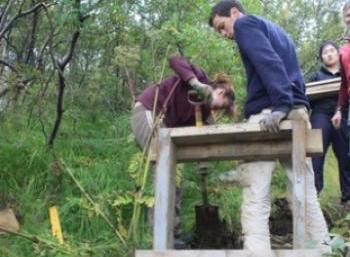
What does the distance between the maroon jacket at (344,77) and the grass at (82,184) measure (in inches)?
44.8

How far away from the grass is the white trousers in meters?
0.82

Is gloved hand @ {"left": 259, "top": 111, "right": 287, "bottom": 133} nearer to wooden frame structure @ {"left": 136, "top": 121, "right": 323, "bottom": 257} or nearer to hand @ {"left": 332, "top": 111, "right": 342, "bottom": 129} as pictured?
wooden frame structure @ {"left": 136, "top": 121, "right": 323, "bottom": 257}

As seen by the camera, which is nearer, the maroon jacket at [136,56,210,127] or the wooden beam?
the wooden beam

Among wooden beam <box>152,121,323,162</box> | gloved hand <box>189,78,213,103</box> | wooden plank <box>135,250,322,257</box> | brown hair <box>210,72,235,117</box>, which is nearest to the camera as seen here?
wooden plank <box>135,250,322,257</box>

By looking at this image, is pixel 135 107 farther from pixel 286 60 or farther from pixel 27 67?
pixel 27 67

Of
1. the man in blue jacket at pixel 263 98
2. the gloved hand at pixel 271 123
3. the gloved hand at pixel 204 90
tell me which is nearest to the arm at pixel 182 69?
the gloved hand at pixel 204 90

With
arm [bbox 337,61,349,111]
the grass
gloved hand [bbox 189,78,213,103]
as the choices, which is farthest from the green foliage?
arm [bbox 337,61,349,111]

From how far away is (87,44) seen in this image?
790cm

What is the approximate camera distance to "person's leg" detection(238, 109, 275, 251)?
362cm

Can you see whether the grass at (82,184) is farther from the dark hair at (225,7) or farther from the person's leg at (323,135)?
the dark hair at (225,7)

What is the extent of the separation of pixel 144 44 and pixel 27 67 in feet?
4.21

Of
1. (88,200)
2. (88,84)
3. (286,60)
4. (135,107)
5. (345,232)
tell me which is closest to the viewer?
(345,232)

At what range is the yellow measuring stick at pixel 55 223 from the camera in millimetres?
4582

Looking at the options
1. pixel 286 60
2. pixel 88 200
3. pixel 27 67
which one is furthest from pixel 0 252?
pixel 27 67
